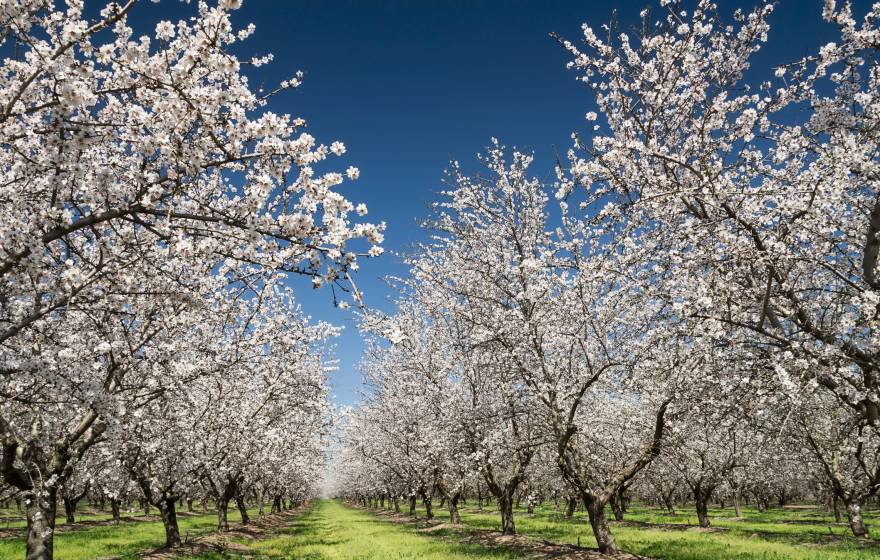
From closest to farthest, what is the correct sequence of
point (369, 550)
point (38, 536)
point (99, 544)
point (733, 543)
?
point (38, 536) → point (369, 550) → point (733, 543) → point (99, 544)

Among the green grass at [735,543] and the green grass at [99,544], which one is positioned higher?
the green grass at [99,544]

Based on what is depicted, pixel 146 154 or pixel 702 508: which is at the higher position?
pixel 146 154

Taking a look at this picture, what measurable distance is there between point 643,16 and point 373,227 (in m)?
6.34

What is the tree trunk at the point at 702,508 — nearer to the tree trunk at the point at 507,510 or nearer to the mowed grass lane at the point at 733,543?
the mowed grass lane at the point at 733,543

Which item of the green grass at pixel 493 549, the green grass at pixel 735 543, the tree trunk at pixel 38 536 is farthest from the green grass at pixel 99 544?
the green grass at pixel 735 543

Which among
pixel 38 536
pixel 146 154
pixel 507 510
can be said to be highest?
pixel 146 154

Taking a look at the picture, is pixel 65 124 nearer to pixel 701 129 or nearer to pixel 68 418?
pixel 701 129

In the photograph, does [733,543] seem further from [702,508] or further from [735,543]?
[702,508]

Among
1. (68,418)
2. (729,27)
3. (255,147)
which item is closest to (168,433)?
(68,418)

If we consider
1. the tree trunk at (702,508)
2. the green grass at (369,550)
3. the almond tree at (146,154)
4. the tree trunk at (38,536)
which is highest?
the almond tree at (146,154)

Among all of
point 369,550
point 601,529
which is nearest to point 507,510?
point 369,550

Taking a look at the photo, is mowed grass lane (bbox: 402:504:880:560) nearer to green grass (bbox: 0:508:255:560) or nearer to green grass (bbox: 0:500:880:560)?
green grass (bbox: 0:500:880:560)

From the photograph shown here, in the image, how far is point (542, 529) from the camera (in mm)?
29703

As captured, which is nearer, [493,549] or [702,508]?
[493,549]
